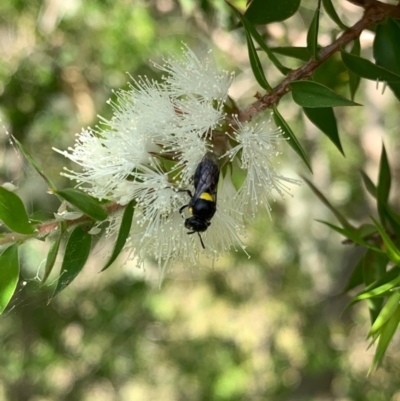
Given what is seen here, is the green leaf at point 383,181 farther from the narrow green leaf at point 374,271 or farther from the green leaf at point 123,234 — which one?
the green leaf at point 123,234

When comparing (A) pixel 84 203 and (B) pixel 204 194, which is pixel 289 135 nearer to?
(B) pixel 204 194

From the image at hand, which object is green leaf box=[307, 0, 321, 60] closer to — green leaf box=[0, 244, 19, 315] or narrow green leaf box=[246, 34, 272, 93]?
narrow green leaf box=[246, 34, 272, 93]

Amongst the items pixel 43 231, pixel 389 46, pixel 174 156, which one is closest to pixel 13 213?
pixel 43 231

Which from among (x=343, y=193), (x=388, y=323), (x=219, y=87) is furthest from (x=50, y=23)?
(x=343, y=193)

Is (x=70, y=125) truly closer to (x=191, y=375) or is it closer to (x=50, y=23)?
(x=50, y=23)

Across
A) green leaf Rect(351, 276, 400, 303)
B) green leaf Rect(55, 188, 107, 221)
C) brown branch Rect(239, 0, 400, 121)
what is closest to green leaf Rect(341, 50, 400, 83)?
brown branch Rect(239, 0, 400, 121)

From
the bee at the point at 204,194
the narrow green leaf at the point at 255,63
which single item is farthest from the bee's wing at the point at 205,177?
the narrow green leaf at the point at 255,63
